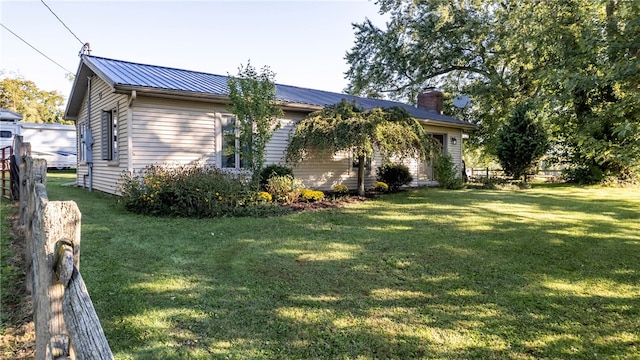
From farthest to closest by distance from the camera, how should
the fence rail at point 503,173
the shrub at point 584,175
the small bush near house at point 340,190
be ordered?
the fence rail at point 503,173
the shrub at point 584,175
the small bush near house at point 340,190

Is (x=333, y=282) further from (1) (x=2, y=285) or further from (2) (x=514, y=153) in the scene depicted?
(2) (x=514, y=153)

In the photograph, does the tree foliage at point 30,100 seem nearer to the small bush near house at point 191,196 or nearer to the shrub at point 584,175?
the small bush near house at point 191,196

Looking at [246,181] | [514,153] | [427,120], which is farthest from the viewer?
[514,153]

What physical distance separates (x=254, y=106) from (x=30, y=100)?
4524cm

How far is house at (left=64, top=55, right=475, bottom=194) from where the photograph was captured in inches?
328

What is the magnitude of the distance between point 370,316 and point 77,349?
2.28 metres

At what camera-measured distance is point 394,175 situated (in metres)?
12.0

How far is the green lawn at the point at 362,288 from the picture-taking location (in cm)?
264

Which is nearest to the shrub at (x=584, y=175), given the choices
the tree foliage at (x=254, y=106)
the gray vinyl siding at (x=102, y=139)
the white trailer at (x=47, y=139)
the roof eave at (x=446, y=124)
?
the roof eave at (x=446, y=124)

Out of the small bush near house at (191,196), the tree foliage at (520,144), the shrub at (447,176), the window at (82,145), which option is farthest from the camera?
the tree foliage at (520,144)

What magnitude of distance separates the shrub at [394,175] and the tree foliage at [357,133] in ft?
5.74

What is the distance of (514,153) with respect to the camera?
53.1 feet

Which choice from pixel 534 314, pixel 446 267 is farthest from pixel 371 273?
pixel 534 314

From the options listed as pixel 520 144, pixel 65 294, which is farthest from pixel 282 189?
pixel 520 144
